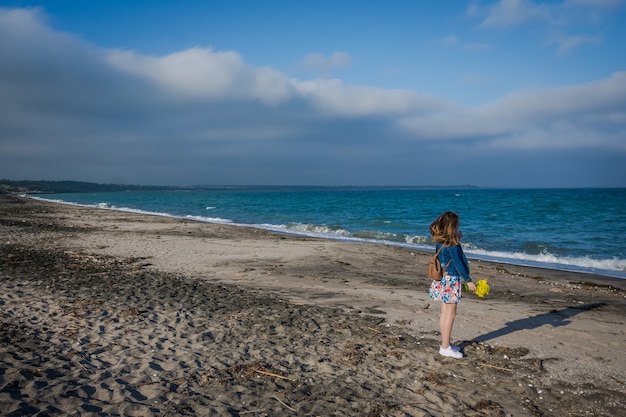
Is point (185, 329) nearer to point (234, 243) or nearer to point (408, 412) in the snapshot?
point (408, 412)

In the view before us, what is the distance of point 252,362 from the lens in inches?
217

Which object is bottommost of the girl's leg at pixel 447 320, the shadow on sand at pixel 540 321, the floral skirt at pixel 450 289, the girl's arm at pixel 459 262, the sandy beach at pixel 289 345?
the shadow on sand at pixel 540 321

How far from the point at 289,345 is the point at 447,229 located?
2875 mm

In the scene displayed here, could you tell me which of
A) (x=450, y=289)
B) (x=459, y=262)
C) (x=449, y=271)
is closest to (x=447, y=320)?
(x=450, y=289)

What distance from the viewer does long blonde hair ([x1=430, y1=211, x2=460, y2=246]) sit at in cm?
561

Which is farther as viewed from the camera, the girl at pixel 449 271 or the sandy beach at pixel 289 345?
the girl at pixel 449 271

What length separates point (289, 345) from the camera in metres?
6.20

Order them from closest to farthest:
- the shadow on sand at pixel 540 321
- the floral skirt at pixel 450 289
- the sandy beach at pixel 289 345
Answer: the sandy beach at pixel 289 345
the floral skirt at pixel 450 289
the shadow on sand at pixel 540 321

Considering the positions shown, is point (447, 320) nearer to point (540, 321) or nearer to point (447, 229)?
point (447, 229)

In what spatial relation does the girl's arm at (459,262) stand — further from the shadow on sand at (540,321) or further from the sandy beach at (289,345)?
the shadow on sand at (540,321)

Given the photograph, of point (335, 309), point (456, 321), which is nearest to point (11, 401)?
point (335, 309)

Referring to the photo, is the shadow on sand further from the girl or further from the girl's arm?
the girl's arm

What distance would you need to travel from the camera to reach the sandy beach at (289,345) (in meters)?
4.51

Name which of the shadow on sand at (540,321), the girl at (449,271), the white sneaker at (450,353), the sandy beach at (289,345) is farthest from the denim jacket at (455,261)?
the shadow on sand at (540,321)
